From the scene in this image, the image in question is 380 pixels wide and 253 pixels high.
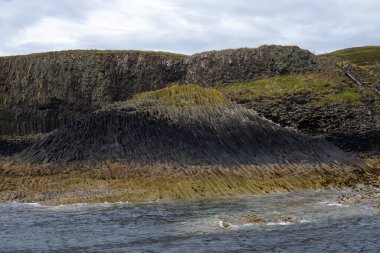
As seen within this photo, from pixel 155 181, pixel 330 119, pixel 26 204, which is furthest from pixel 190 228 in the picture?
pixel 330 119

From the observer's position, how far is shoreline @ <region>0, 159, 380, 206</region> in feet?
110

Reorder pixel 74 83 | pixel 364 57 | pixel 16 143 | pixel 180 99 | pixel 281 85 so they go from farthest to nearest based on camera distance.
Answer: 1. pixel 364 57
2. pixel 74 83
3. pixel 16 143
4. pixel 281 85
5. pixel 180 99

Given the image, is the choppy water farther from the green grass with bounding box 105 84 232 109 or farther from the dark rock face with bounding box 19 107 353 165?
the green grass with bounding box 105 84 232 109

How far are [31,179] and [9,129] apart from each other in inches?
1231

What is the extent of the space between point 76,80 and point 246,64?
21.2 meters

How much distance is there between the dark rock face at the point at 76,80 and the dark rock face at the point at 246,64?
142 millimetres

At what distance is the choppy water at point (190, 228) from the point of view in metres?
21.3

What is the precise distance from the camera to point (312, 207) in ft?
94.8

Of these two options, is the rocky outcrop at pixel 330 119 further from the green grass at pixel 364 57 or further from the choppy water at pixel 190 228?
the green grass at pixel 364 57

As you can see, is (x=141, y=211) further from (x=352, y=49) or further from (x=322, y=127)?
(x=352, y=49)

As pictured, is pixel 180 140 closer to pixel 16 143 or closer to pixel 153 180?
pixel 153 180

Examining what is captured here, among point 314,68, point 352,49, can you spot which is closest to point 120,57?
point 314,68

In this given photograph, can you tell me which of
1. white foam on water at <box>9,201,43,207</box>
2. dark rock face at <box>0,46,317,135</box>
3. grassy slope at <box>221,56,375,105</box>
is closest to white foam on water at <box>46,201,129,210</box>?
white foam on water at <box>9,201,43,207</box>

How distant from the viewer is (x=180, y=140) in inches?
1533
